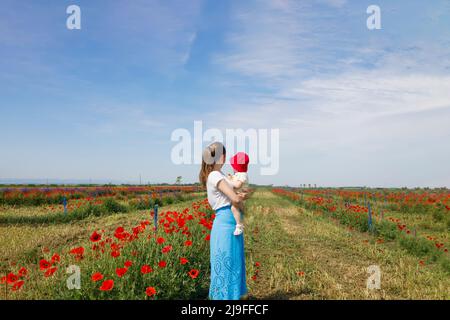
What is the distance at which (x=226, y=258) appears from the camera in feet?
12.2

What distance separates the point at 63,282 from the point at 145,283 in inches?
38.5

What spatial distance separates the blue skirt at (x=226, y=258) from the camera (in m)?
3.68

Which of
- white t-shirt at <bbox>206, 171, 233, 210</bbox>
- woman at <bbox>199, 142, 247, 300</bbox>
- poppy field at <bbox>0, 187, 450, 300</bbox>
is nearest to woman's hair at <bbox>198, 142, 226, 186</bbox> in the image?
woman at <bbox>199, 142, 247, 300</bbox>

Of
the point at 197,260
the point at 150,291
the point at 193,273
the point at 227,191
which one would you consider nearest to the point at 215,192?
the point at 227,191

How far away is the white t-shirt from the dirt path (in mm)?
2500

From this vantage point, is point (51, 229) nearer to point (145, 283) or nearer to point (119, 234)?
point (119, 234)

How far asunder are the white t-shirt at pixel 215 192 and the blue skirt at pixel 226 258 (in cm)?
7

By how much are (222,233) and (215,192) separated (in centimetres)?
46

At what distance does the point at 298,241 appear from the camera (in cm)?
1039

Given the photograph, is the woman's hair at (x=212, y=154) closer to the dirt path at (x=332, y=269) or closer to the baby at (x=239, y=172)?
the baby at (x=239, y=172)

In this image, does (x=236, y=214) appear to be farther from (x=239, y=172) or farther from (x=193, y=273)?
(x=193, y=273)

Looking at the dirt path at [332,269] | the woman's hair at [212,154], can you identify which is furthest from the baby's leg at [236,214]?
the dirt path at [332,269]

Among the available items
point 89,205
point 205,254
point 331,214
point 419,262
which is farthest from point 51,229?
point 331,214

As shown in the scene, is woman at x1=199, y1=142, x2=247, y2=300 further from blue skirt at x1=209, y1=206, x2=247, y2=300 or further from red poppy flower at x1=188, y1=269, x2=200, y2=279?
red poppy flower at x1=188, y1=269, x2=200, y2=279
